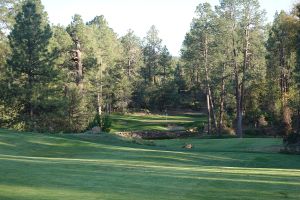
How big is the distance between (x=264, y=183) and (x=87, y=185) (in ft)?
17.8

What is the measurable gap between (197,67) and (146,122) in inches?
704

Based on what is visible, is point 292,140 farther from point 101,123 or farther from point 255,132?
point 255,132

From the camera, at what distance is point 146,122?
240 ft

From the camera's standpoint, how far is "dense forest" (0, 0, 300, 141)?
44.5m

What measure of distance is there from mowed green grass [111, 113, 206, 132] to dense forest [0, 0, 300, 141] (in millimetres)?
4694

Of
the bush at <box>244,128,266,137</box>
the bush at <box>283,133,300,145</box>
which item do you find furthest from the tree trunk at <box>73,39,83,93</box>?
the bush at <box>283,133,300,145</box>

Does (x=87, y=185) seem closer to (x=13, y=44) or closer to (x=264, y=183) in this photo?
Answer: (x=264, y=183)

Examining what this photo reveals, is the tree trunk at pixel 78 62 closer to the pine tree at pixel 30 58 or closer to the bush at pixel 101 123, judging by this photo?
the bush at pixel 101 123

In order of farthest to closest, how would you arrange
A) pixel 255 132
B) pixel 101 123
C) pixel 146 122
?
pixel 146 122 → pixel 255 132 → pixel 101 123

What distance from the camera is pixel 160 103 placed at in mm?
93562

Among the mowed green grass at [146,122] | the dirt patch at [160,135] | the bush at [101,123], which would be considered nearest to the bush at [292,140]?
the bush at [101,123]

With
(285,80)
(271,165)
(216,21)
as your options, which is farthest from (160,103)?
(271,165)

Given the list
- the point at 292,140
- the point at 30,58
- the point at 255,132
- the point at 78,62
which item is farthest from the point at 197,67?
the point at 292,140

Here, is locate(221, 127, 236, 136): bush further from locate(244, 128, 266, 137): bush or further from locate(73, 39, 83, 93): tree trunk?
locate(73, 39, 83, 93): tree trunk
